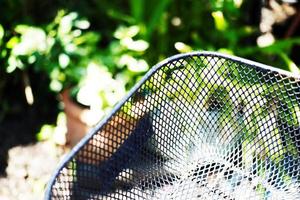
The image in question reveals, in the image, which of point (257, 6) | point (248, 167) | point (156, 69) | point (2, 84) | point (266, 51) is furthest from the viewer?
point (2, 84)

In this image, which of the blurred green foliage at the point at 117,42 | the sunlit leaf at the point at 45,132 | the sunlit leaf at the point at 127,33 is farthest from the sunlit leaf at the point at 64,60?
the sunlit leaf at the point at 45,132

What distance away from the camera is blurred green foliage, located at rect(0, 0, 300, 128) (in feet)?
6.48

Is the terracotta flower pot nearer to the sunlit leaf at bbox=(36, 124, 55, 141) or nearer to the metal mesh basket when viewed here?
the sunlit leaf at bbox=(36, 124, 55, 141)

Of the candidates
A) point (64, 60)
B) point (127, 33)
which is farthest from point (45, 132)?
point (127, 33)

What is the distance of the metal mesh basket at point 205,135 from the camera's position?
1.24 m

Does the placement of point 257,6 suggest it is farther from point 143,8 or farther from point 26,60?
point 26,60

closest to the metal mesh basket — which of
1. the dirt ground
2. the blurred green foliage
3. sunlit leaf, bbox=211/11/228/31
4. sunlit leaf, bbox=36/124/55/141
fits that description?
the blurred green foliage

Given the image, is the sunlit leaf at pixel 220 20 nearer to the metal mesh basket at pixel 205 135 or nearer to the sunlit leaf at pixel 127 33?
the sunlit leaf at pixel 127 33

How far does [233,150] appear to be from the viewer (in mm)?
1390

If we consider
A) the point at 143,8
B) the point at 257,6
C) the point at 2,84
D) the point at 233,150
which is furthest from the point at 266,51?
the point at 2,84

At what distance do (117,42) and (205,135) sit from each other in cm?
89

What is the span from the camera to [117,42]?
2166 mm

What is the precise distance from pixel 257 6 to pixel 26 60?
1039 millimetres

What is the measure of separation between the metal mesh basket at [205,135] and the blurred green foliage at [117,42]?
518 mm
